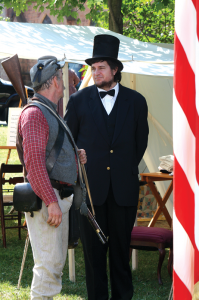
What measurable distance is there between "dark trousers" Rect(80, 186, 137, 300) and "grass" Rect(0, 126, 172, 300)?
525mm

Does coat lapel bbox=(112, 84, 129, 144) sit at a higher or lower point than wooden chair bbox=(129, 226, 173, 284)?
higher

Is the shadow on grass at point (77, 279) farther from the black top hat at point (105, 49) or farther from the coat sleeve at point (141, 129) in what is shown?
the black top hat at point (105, 49)

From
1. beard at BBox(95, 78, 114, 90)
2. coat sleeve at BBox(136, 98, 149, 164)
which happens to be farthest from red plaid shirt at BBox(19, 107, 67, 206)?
coat sleeve at BBox(136, 98, 149, 164)

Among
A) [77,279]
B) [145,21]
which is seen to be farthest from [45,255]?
[145,21]

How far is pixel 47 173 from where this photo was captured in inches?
95.2

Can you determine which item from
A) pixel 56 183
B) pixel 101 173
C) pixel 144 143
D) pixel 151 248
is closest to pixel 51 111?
pixel 56 183

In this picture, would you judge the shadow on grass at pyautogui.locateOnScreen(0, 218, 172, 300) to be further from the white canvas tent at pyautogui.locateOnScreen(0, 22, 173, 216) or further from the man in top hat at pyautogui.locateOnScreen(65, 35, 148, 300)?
the white canvas tent at pyautogui.locateOnScreen(0, 22, 173, 216)

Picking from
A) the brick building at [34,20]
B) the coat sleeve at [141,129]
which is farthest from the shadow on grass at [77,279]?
the brick building at [34,20]

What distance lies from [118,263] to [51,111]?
1403 millimetres

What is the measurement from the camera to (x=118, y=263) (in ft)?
10.7

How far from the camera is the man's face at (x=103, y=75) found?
10.7 ft

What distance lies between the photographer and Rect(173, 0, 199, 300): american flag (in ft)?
4.89

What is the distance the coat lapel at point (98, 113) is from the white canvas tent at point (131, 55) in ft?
2.88

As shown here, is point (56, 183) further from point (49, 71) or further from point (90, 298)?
point (90, 298)
